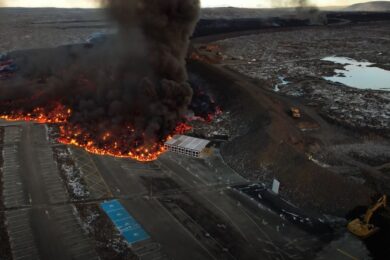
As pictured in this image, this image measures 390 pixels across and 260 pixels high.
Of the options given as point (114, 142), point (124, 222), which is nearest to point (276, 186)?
point (124, 222)

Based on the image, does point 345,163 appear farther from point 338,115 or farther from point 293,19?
point 293,19

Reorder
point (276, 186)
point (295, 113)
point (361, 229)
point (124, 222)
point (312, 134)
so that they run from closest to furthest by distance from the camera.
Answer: point (361, 229), point (124, 222), point (276, 186), point (312, 134), point (295, 113)

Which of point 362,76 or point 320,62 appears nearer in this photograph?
point 362,76

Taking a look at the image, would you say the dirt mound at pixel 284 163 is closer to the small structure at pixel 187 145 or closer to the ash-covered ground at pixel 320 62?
the small structure at pixel 187 145

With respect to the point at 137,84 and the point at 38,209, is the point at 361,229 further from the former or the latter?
the point at 137,84

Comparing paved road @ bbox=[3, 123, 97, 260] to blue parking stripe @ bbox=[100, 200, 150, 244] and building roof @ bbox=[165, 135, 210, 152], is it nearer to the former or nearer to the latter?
blue parking stripe @ bbox=[100, 200, 150, 244]
